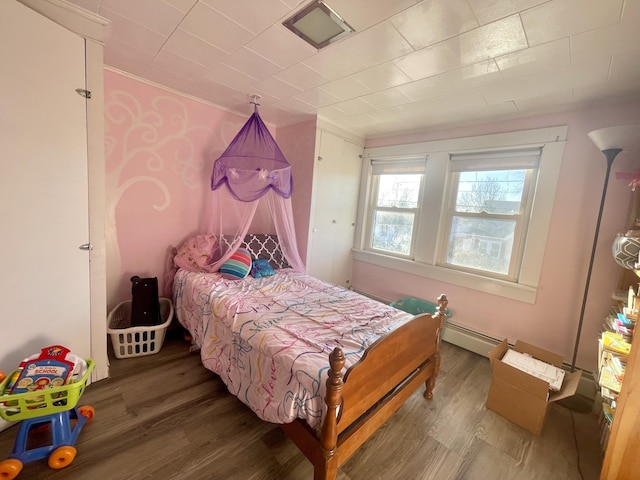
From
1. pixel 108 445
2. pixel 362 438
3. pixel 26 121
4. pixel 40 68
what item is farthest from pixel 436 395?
pixel 40 68

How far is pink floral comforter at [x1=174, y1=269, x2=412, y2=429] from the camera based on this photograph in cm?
134

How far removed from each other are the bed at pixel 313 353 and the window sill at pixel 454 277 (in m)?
1.02

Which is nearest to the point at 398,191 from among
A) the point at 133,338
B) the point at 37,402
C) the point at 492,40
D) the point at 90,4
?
the point at 492,40

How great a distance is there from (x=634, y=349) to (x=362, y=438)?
1.35 meters

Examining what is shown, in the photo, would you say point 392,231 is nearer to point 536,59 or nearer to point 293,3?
point 536,59

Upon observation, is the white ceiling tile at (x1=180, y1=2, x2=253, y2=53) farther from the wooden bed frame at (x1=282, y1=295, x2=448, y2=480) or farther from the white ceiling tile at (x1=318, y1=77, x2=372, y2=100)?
the wooden bed frame at (x1=282, y1=295, x2=448, y2=480)

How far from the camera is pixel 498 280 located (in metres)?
2.57

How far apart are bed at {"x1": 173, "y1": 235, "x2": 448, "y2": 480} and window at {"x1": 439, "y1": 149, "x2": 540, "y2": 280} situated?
1180 mm

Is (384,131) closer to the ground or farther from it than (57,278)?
farther from it

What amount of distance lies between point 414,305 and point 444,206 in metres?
1.20

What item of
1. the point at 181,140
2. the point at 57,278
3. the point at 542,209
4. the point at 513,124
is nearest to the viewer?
the point at 57,278

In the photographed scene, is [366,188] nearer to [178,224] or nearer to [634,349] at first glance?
[178,224]

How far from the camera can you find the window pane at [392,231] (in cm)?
332

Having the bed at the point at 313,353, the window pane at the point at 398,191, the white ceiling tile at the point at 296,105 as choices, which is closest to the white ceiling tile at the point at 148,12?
the white ceiling tile at the point at 296,105
